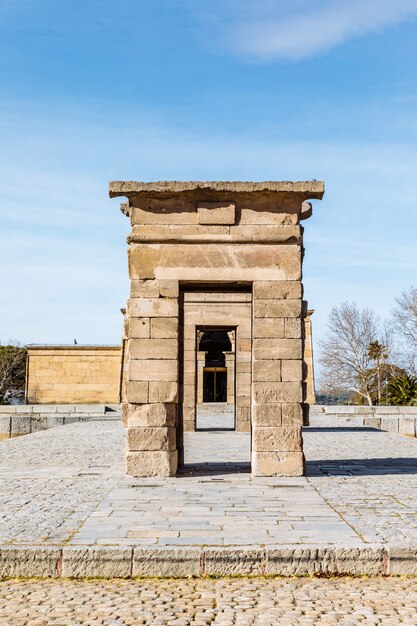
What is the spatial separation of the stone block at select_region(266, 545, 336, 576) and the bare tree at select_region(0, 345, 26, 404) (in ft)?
136

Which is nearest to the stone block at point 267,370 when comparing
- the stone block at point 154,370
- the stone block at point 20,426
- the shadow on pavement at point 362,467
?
the stone block at point 154,370

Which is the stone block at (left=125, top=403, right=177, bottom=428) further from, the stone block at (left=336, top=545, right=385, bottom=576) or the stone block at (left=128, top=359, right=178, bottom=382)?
the stone block at (left=336, top=545, right=385, bottom=576)

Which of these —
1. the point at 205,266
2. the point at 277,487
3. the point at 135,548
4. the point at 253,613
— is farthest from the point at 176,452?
the point at 253,613

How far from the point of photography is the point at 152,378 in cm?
1034

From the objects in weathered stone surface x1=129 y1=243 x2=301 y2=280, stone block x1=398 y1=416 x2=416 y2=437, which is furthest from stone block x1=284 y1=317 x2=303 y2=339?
stone block x1=398 y1=416 x2=416 y2=437

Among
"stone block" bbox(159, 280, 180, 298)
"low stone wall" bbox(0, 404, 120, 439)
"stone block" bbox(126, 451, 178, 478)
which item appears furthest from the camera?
"low stone wall" bbox(0, 404, 120, 439)

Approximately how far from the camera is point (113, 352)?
40219mm

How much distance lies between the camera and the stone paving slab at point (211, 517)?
5844 mm

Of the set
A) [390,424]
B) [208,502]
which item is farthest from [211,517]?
[390,424]

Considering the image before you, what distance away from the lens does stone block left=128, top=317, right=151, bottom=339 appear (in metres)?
10.4

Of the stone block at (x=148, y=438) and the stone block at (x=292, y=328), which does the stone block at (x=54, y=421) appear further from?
the stone block at (x=292, y=328)

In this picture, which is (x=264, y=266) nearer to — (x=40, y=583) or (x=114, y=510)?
(x=114, y=510)

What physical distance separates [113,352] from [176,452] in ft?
98.9

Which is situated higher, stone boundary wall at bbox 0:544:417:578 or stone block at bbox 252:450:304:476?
stone block at bbox 252:450:304:476
